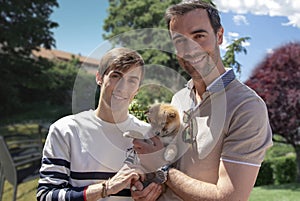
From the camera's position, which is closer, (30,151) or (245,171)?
(245,171)

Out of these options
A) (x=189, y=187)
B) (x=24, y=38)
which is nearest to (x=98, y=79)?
(x=189, y=187)

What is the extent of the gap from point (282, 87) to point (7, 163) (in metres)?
4.90

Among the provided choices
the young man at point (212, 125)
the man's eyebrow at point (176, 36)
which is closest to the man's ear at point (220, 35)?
the young man at point (212, 125)

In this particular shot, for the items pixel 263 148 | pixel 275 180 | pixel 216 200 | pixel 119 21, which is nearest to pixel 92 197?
pixel 216 200

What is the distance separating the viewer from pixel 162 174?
3.54ft

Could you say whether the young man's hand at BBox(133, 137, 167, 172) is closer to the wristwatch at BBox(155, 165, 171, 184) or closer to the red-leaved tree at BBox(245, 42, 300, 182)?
the wristwatch at BBox(155, 165, 171, 184)

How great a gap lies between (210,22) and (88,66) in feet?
1.29

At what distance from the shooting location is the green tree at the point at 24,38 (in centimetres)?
1141

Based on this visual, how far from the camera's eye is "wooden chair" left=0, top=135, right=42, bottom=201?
11.0 feet

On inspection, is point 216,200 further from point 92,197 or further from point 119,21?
point 119,21

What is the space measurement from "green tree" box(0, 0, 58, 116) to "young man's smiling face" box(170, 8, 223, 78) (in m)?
10.9

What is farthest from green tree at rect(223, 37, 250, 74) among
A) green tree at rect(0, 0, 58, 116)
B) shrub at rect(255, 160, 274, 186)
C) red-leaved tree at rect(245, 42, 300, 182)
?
green tree at rect(0, 0, 58, 116)

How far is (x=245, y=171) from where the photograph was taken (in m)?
1.01

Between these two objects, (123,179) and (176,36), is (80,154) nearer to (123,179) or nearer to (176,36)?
(123,179)
